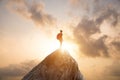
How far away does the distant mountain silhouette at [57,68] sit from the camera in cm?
3403

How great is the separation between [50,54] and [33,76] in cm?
388

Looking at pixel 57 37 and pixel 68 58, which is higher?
pixel 57 37

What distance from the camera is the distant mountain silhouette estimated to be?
34.0 metres

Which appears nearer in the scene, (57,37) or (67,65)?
(67,65)

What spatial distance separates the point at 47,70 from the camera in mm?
34219

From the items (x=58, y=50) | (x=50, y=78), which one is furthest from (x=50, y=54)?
(x=50, y=78)

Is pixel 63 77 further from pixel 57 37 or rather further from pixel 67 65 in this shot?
pixel 57 37

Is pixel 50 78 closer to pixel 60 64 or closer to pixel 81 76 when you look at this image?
pixel 60 64

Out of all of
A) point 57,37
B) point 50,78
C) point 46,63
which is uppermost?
point 57,37

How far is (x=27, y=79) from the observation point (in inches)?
1367

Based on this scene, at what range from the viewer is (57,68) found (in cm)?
3431

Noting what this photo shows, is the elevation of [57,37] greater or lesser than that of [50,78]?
greater

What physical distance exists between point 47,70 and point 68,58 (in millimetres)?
3529

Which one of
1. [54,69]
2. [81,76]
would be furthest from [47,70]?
[81,76]
